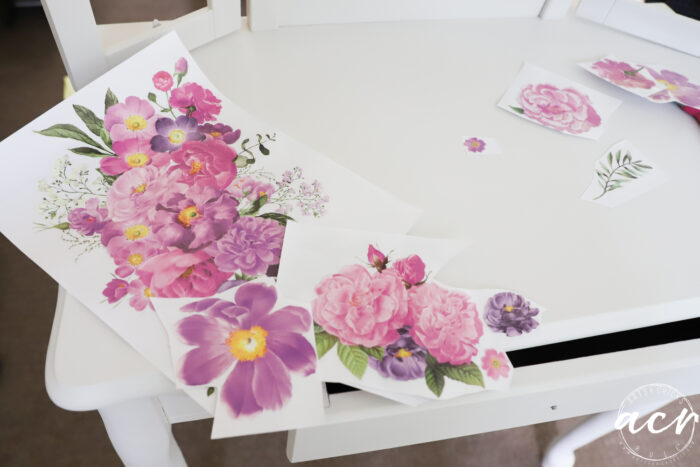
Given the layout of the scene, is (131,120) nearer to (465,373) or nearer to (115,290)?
(115,290)

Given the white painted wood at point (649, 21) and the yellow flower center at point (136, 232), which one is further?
the white painted wood at point (649, 21)

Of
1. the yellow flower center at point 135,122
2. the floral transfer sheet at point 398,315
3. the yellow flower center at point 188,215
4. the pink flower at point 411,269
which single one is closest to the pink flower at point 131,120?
the yellow flower center at point 135,122

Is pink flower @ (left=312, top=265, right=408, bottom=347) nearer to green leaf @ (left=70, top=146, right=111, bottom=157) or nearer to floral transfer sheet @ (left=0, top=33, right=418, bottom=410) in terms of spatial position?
floral transfer sheet @ (left=0, top=33, right=418, bottom=410)

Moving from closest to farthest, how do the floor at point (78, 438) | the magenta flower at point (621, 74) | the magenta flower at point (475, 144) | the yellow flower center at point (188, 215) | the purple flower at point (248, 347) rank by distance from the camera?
the purple flower at point (248, 347)
the yellow flower center at point (188, 215)
the magenta flower at point (475, 144)
the magenta flower at point (621, 74)
the floor at point (78, 438)

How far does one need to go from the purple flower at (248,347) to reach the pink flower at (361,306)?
1.0 inches

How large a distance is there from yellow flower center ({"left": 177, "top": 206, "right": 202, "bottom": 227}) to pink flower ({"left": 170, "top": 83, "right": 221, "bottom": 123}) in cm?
14

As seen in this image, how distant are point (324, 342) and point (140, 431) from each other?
0.71 ft

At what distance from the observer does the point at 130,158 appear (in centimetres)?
60

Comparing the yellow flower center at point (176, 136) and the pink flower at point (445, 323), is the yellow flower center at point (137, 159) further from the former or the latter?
the pink flower at point (445, 323)

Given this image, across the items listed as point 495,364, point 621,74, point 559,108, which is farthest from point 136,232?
point 621,74

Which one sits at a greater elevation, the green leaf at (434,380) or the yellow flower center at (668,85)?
the yellow flower center at (668,85)

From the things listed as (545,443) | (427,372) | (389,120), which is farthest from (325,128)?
(545,443)

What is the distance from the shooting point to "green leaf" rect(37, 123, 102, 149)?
586 millimetres

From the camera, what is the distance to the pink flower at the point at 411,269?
1.80 ft
